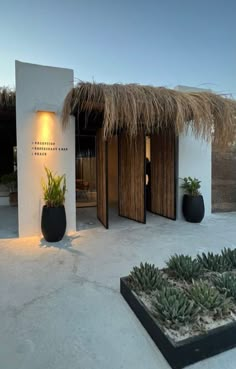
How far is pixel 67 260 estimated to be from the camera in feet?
10.9

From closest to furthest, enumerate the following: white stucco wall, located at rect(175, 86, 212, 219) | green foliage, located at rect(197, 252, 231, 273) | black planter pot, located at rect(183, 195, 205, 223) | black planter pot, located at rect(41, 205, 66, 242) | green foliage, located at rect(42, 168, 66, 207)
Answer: green foliage, located at rect(197, 252, 231, 273) → black planter pot, located at rect(41, 205, 66, 242) → green foliage, located at rect(42, 168, 66, 207) → black planter pot, located at rect(183, 195, 205, 223) → white stucco wall, located at rect(175, 86, 212, 219)

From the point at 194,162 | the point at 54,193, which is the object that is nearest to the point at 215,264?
the point at 54,193

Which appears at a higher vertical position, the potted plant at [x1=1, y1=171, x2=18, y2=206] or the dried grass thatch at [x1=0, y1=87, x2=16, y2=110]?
the dried grass thatch at [x1=0, y1=87, x2=16, y2=110]

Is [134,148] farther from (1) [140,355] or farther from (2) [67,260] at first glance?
(1) [140,355]

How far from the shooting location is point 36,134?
4316 millimetres

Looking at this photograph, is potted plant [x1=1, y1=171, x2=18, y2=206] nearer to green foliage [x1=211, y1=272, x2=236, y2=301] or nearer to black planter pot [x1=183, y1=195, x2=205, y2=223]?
black planter pot [x1=183, y1=195, x2=205, y2=223]

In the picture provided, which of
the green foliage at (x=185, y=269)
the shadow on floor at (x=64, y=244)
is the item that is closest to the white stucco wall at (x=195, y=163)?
the shadow on floor at (x=64, y=244)

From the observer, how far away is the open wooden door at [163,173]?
577cm

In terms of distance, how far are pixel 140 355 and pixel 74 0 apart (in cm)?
629

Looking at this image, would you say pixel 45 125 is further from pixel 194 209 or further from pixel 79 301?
pixel 194 209

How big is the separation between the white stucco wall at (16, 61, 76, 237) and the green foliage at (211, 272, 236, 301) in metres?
3.14

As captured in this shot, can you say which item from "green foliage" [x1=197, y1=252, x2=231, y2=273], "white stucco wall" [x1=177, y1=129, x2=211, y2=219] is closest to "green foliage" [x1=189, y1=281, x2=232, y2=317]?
"green foliage" [x1=197, y1=252, x2=231, y2=273]

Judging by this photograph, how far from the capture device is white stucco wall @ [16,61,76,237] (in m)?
4.21

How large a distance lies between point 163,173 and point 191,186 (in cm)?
82
